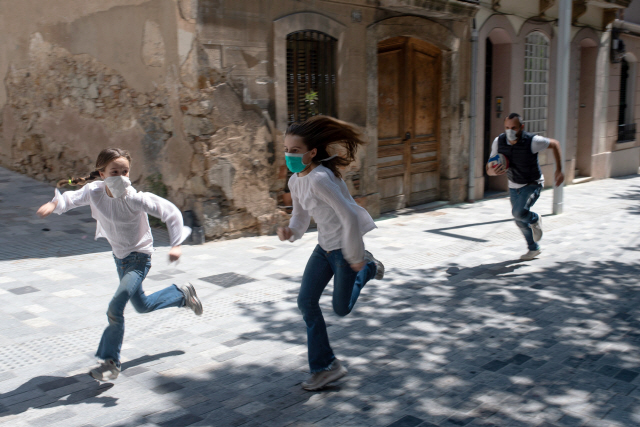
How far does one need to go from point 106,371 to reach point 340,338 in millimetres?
1697

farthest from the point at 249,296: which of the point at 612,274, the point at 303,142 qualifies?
the point at 612,274

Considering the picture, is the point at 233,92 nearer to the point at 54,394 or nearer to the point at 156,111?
the point at 156,111

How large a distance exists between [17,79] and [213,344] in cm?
791

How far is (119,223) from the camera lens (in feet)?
12.8

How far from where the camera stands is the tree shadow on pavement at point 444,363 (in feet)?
11.4

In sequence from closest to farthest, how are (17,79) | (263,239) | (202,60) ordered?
(202,60)
(263,239)
(17,79)

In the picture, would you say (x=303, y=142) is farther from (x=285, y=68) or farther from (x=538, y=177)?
(x=285, y=68)

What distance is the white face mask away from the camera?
12.5ft

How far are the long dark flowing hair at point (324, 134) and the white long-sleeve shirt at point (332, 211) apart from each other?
3.7 inches

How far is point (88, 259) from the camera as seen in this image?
22.8 ft

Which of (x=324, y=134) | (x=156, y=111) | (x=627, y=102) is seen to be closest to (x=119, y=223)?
(x=324, y=134)

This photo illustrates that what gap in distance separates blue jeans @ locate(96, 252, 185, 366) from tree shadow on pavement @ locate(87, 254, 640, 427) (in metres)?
0.38

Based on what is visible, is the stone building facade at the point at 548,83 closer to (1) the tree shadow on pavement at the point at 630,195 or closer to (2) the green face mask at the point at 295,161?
(1) the tree shadow on pavement at the point at 630,195

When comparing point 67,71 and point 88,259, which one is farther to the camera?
point 67,71
